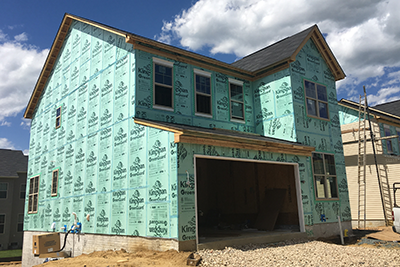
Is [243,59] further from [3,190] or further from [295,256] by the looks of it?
[3,190]

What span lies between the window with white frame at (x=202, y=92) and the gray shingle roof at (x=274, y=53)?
3123 mm

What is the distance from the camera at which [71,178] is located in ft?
53.9

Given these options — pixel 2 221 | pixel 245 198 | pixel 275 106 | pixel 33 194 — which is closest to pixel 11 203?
pixel 2 221

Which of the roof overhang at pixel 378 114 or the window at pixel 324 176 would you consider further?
the roof overhang at pixel 378 114

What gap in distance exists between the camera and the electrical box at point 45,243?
1406cm

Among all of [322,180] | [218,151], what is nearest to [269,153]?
[218,151]

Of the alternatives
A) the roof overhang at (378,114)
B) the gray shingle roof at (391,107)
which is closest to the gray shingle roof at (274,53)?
the roof overhang at (378,114)

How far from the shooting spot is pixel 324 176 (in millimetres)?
15359

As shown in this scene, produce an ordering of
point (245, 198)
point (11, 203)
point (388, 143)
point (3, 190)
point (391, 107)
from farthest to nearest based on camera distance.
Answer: point (3, 190) < point (11, 203) < point (391, 107) < point (388, 143) < point (245, 198)

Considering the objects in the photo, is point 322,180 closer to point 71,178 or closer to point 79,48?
point 71,178

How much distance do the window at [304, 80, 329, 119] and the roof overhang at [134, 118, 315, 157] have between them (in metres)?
2.70

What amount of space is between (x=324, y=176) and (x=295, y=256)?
6756mm

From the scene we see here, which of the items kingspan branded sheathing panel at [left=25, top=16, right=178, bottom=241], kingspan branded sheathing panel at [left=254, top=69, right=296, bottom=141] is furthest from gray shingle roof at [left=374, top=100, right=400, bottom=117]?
kingspan branded sheathing panel at [left=25, top=16, right=178, bottom=241]

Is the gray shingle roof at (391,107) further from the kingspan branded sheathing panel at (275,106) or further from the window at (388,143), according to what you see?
the kingspan branded sheathing panel at (275,106)
